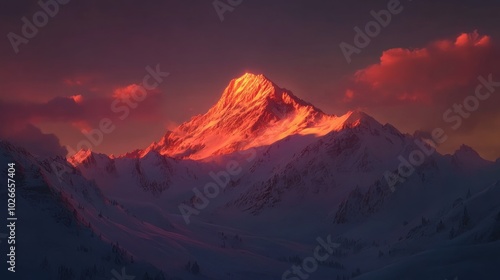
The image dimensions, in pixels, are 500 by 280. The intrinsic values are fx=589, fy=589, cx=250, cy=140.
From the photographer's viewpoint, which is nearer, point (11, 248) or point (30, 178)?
point (11, 248)

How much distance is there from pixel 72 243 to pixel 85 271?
4990 mm

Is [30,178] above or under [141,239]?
above

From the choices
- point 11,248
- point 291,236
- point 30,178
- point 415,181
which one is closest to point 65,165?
point 30,178

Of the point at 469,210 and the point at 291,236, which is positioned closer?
the point at 469,210

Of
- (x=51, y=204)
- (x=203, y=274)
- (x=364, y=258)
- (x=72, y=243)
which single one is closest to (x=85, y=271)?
(x=72, y=243)

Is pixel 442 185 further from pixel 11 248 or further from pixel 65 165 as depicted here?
pixel 11 248

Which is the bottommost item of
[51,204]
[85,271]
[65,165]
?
[85,271]

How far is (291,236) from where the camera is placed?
637 feet

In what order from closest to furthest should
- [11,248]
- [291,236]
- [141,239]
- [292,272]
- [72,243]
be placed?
[11,248] < [72,243] < [141,239] < [292,272] < [291,236]

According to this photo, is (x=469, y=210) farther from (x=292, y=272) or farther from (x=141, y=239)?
(x=141, y=239)

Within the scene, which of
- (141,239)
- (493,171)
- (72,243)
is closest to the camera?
(72,243)

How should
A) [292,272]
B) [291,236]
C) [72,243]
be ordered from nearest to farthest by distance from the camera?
[72,243], [292,272], [291,236]

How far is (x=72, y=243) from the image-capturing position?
201 feet

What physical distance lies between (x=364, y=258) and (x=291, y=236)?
7674cm
